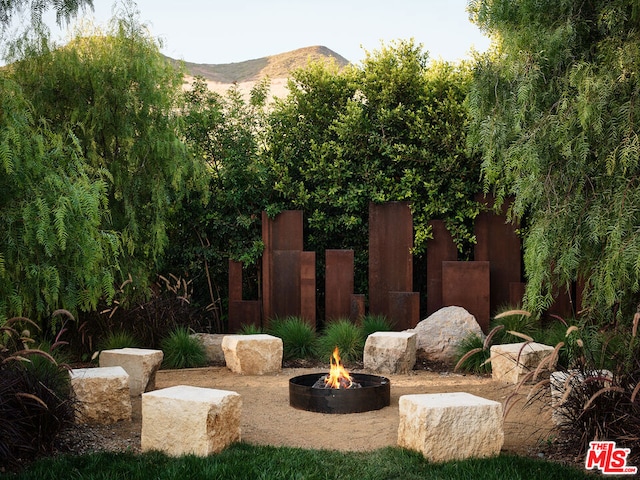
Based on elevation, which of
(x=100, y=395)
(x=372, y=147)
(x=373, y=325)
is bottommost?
(x=100, y=395)

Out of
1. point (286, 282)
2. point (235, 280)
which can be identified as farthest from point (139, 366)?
point (286, 282)

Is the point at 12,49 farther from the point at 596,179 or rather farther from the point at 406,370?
the point at 596,179

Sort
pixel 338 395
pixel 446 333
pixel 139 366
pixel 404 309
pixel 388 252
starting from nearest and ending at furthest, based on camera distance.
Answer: pixel 338 395 < pixel 139 366 < pixel 446 333 < pixel 404 309 < pixel 388 252

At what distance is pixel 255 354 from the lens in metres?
7.50

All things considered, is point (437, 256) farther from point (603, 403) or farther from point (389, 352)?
point (603, 403)

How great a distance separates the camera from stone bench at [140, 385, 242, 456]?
4.42 metres

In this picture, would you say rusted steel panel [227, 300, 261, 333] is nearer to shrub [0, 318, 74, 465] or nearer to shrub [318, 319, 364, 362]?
shrub [318, 319, 364, 362]

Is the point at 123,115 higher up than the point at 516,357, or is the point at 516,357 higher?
the point at 123,115

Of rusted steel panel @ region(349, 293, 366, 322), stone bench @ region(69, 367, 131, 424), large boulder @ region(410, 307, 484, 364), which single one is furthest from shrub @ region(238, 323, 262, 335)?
stone bench @ region(69, 367, 131, 424)

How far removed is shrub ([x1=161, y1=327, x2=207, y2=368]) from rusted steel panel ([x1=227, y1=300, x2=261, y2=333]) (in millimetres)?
1263

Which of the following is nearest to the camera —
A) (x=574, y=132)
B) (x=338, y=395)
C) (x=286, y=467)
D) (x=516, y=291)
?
(x=286, y=467)

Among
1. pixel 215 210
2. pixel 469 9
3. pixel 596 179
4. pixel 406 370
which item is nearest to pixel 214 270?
pixel 215 210

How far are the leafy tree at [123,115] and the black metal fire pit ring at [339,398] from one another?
3.31m

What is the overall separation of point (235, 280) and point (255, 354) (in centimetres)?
195
